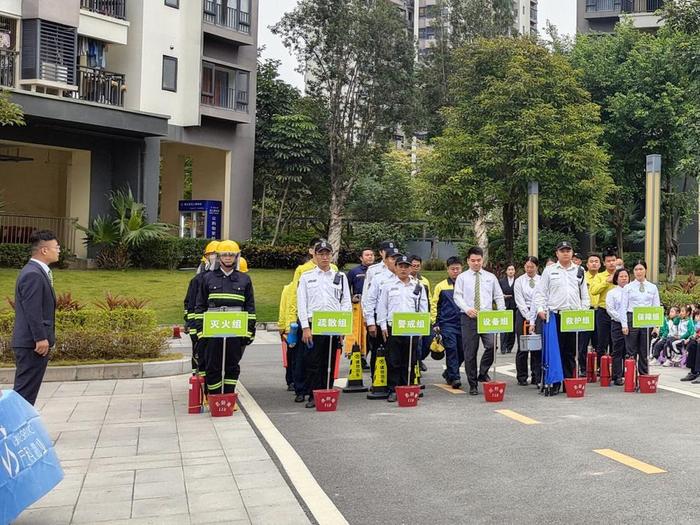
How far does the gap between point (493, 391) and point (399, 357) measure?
4.07 ft

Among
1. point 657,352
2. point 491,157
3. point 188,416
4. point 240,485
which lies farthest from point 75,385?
point 491,157

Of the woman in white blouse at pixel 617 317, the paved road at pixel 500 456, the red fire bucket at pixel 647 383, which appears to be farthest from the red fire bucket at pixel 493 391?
the woman in white blouse at pixel 617 317

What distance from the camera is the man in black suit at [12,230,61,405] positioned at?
24.8 feet

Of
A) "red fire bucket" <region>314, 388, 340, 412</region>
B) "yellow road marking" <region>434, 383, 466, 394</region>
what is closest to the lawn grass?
"yellow road marking" <region>434, 383, 466, 394</region>

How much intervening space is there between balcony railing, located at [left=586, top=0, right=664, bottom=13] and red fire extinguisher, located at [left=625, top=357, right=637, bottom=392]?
4162 centimetres

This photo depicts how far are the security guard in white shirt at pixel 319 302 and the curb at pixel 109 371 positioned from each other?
11.3ft

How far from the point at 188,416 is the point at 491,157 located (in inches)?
829

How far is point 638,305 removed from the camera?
1181 cm

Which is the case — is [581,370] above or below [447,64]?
below

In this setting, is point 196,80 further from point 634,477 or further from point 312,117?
point 634,477

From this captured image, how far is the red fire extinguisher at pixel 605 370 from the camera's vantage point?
12.1 m

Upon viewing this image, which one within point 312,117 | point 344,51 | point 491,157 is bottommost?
point 491,157

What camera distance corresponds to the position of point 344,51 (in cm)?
3697

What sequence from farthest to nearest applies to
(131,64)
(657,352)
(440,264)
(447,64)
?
(447,64) < (440,264) < (131,64) < (657,352)
